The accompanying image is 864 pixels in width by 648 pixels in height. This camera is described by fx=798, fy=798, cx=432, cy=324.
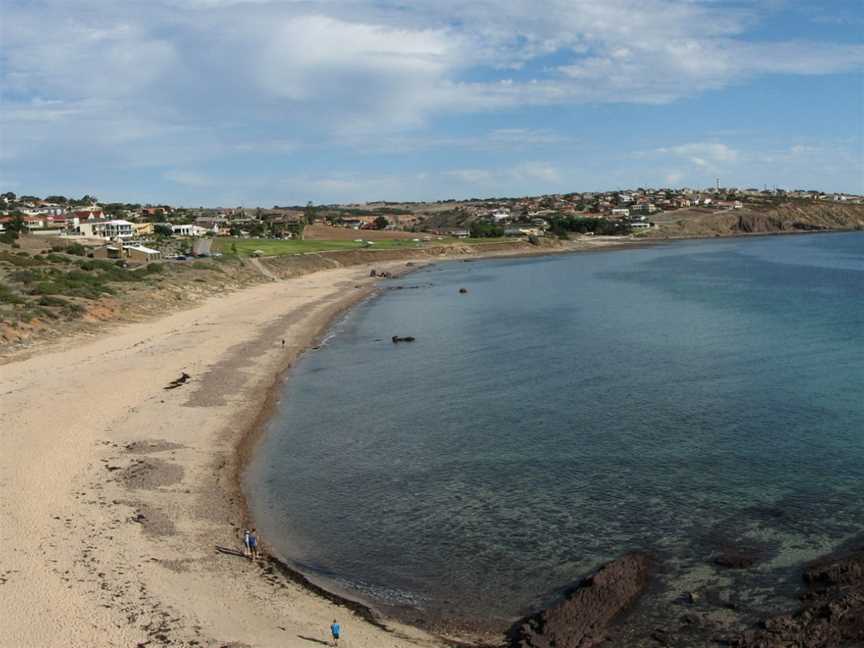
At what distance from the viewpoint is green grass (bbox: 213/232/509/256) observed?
102375 mm

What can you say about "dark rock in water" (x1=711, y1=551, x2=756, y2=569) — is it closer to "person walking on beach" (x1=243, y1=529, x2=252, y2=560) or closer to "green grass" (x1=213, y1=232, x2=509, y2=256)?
"person walking on beach" (x1=243, y1=529, x2=252, y2=560)

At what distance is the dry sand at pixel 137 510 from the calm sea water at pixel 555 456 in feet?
4.80

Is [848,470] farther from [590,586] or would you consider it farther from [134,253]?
[134,253]

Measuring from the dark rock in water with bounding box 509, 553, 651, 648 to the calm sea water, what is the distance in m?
0.63

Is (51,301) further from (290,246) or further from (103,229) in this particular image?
(290,246)

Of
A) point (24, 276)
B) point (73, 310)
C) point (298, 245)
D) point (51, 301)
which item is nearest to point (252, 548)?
point (73, 310)

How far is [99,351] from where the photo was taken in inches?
1517

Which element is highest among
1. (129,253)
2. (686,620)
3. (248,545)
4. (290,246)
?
(290,246)

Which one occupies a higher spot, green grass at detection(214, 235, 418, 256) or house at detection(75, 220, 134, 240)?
house at detection(75, 220, 134, 240)

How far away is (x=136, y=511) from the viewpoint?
765 inches

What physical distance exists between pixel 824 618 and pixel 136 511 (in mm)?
15133

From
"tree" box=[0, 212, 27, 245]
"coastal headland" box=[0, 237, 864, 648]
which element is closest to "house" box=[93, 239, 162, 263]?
"tree" box=[0, 212, 27, 245]

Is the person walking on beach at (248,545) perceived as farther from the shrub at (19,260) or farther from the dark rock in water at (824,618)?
the shrub at (19,260)

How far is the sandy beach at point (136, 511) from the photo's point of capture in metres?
14.3
